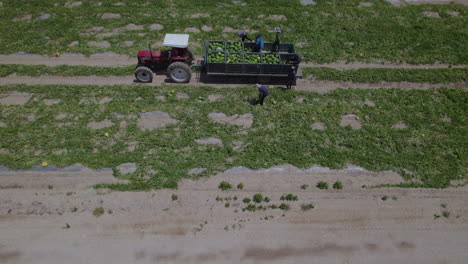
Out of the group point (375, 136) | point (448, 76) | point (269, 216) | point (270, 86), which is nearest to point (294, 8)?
point (270, 86)

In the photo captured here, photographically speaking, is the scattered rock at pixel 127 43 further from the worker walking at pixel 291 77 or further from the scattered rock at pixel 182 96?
the worker walking at pixel 291 77

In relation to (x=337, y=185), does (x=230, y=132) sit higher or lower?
higher

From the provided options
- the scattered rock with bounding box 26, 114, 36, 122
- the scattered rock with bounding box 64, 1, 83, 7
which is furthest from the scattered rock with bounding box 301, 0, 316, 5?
the scattered rock with bounding box 26, 114, 36, 122

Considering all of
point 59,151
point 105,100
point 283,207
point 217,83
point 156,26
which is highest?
point 156,26

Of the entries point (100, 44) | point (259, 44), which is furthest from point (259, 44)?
point (100, 44)

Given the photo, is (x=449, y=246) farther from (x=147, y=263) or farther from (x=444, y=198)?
(x=147, y=263)

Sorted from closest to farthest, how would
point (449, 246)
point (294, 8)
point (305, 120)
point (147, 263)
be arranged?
point (147, 263) < point (449, 246) < point (305, 120) < point (294, 8)

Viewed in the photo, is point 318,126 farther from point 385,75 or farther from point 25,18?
point 25,18
